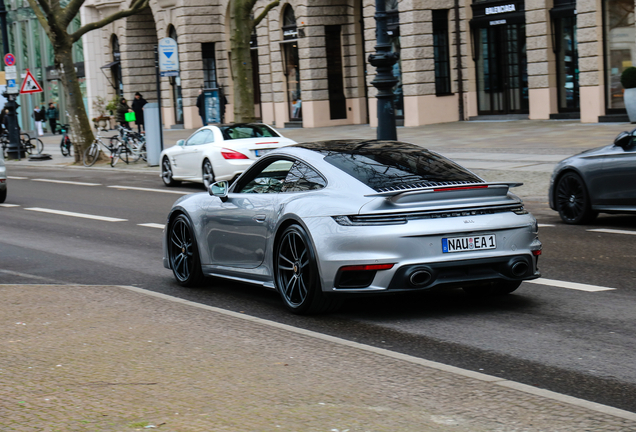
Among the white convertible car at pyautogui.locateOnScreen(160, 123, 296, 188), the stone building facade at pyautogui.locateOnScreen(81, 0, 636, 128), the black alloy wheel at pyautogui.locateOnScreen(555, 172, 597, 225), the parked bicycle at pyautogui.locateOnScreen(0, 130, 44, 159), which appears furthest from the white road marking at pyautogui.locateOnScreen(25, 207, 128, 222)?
the parked bicycle at pyautogui.locateOnScreen(0, 130, 44, 159)

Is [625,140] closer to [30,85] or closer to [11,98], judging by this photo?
[11,98]

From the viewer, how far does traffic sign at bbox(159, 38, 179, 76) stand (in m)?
26.6

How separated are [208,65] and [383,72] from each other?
102 ft

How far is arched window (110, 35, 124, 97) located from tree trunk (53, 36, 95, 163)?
915 inches

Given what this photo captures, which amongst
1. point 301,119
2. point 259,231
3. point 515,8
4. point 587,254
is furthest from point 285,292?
point 301,119

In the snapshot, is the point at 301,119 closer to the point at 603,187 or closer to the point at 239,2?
the point at 239,2

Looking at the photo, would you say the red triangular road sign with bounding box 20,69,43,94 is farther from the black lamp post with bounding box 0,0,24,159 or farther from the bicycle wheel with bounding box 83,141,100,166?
the bicycle wheel with bounding box 83,141,100,166

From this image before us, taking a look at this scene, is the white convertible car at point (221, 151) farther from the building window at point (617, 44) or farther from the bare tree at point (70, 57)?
the building window at point (617, 44)

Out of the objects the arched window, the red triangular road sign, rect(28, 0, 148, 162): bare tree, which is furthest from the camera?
the arched window

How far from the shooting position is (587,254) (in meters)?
9.98

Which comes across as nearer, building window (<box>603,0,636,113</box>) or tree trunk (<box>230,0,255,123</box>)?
tree trunk (<box>230,0,255,123</box>)

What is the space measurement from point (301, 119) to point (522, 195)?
25.1 metres

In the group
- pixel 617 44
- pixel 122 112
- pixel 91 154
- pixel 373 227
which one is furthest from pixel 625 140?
pixel 122 112

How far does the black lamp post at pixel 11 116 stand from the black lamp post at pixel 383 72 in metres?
20.6
